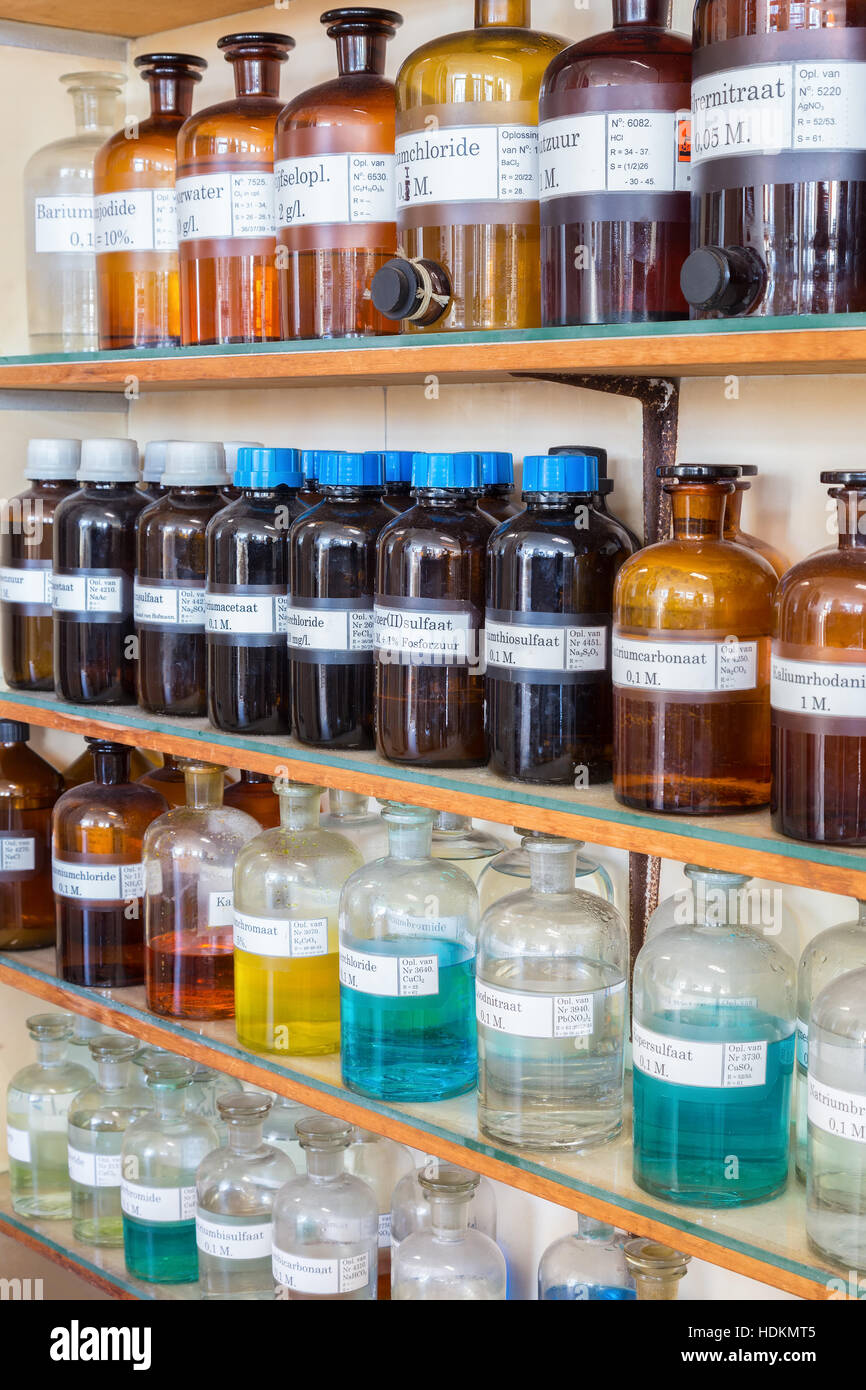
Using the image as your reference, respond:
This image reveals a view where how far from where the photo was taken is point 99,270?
1.55 metres

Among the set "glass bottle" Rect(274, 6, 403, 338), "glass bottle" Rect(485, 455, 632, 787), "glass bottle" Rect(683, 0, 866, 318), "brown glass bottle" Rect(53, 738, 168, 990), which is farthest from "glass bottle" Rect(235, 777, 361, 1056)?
"glass bottle" Rect(683, 0, 866, 318)

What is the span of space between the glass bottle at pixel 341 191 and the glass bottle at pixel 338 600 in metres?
0.13

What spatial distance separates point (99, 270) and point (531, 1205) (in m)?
1.04

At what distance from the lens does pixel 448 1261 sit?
1361 millimetres

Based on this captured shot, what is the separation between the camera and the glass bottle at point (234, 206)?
1.35m

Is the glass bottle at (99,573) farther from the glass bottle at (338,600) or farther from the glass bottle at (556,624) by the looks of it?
the glass bottle at (556,624)

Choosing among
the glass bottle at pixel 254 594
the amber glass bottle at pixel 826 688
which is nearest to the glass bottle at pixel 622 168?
the amber glass bottle at pixel 826 688

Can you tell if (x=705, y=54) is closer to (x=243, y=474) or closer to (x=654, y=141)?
(x=654, y=141)

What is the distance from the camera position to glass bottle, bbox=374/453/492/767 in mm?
1190

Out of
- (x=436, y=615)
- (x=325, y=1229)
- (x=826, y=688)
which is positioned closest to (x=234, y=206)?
(x=436, y=615)

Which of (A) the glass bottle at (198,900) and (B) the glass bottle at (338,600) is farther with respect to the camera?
(A) the glass bottle at (198,900)

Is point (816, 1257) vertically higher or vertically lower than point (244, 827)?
lower

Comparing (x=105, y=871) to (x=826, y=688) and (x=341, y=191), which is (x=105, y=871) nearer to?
(x=341, y=191)
